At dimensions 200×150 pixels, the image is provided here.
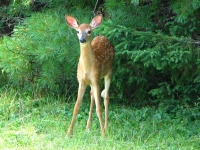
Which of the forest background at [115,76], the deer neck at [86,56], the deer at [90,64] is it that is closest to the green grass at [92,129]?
the forest background at [115,76]

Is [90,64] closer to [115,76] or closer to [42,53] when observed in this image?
[42,53]

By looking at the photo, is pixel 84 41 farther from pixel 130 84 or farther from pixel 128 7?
pixel 130 84

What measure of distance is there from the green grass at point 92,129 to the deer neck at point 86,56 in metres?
0.83

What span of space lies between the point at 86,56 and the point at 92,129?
1.01m

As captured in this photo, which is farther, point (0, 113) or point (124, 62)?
point (124, 62)

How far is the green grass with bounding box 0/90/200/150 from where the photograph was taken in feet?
→ 22.2

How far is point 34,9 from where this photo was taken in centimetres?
994

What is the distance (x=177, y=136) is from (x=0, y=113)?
2.54 metres

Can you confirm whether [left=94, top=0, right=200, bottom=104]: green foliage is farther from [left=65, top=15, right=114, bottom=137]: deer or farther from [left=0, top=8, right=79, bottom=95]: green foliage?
[left=0, top=8, right=79, bottom=95]: green foliage

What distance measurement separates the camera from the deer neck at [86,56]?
7.28 metres

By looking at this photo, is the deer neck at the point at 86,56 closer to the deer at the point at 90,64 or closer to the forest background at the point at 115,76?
the deer at the point at 90,64

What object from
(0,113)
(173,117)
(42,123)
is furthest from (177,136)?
(0,113)

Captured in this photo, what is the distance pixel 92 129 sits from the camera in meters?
7.68

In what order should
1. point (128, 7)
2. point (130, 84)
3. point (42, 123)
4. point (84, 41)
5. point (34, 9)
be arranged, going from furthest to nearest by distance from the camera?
point (34, 9) → point (130, 84) → point (128, 7) → point (42, 123) → point (84, 41)
